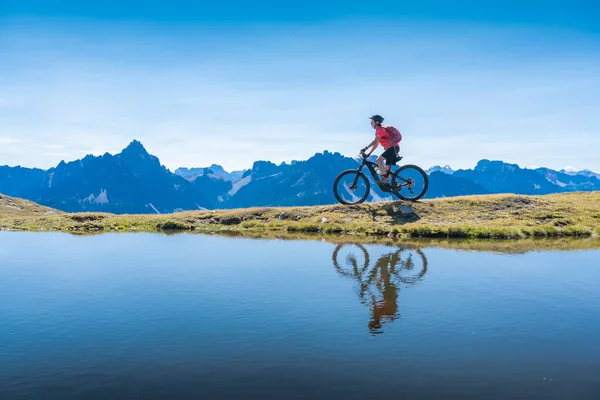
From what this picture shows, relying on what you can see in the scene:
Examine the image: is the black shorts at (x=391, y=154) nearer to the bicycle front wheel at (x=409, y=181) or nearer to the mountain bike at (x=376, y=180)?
the mountain bike at (x=376, y=180)

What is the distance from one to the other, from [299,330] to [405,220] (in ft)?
93.8

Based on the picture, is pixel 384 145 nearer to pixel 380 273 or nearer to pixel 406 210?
pixel 406 210

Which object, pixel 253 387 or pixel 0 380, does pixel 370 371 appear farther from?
pixel 0 380

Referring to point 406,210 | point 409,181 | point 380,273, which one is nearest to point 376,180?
point 409,181

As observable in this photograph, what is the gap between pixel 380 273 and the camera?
18656 mm

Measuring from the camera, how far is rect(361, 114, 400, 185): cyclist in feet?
102

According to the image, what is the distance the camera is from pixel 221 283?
655 inches

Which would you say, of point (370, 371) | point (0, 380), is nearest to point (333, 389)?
point (370, 371)

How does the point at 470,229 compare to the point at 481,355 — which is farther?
the point at 470,229

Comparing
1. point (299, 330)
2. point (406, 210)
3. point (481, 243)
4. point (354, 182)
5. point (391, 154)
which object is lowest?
point (299, 330)

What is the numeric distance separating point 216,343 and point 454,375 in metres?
5.33

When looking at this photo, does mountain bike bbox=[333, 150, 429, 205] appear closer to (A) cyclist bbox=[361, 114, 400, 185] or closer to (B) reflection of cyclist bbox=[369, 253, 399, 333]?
(A) cyclist bbox=[361, 114, 400, 185]

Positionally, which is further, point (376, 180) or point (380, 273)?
point (376, 180)

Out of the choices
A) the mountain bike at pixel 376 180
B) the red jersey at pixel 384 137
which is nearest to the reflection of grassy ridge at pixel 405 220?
the mountain bike at pixel 376 180
